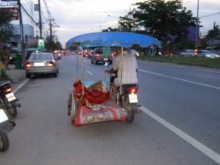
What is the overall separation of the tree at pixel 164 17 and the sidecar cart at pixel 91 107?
1993 inches

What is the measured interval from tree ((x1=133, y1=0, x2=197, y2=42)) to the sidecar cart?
5061 cm

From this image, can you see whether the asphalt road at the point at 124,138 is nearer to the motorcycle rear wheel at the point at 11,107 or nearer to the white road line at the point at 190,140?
the white road line at the point at 190,140

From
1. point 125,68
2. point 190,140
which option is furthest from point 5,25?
point 190,140

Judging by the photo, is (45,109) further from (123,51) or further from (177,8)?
(177,8)

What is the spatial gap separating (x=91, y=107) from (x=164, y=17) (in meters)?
52.7

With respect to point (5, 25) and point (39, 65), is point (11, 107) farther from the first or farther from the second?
point (39, 65)

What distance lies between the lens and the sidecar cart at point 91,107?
6582 millimetres

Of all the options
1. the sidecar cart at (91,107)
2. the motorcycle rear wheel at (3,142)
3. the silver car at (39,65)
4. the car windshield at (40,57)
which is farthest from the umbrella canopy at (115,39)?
the car windshield at (40,57)

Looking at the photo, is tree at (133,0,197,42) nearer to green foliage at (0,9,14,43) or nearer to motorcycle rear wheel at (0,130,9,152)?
green foliage at (0,9,14,43)

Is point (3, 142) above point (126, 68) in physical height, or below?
below

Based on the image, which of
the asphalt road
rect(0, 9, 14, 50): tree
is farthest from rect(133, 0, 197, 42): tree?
the asphalt road

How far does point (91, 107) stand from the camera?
691cm

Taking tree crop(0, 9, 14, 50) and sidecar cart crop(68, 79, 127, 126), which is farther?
tree crop(0, 9, 14, 50)

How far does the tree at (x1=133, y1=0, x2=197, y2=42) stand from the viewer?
56.8 metres
